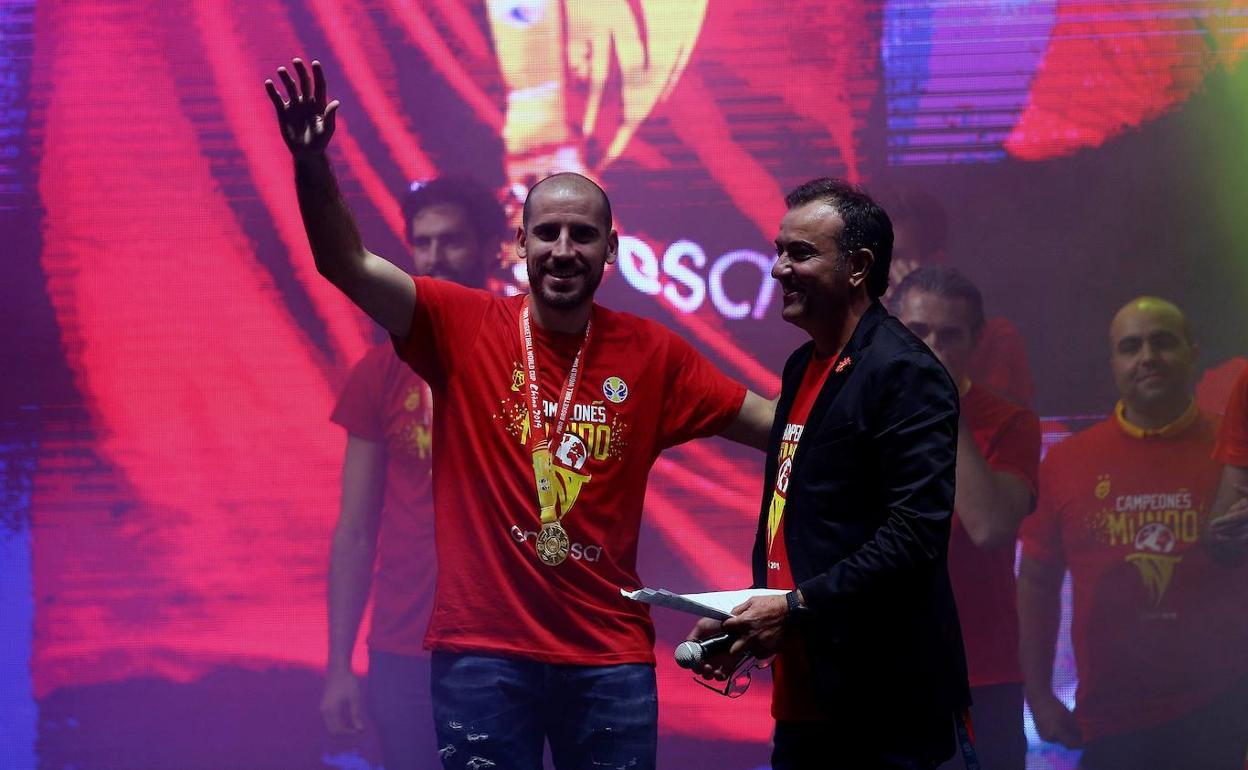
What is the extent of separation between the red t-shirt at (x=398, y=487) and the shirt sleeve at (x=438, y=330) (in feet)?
4.44

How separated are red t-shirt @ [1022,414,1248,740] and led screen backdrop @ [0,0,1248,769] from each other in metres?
0.21

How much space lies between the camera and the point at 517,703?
224 centimetres

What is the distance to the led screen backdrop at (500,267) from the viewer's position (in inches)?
146

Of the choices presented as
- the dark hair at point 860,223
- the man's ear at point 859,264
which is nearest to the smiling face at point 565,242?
the dark hair at point 860,223

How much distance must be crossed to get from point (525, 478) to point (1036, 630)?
207cm

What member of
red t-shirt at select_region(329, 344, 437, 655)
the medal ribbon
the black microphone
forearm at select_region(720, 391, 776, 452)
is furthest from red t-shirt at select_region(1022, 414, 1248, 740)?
the black microphone

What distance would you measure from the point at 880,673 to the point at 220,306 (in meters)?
2.59

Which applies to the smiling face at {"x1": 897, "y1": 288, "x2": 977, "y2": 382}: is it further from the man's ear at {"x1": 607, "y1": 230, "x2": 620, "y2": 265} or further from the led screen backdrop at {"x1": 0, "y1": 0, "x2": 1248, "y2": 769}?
the man's ear at {"x1": 607, "y1": 230, "x2": 620, "y2": 265}

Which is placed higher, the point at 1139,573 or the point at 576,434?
the point at 576,434

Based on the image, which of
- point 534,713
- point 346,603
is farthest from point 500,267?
point 534,713

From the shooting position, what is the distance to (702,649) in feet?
5.89

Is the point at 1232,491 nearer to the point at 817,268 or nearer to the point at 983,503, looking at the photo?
the point at 983,503

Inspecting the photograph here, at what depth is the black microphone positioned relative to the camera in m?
1.78

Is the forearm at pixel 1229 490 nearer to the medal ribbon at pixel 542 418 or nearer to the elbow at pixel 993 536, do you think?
the elbow at pixel 993 536
